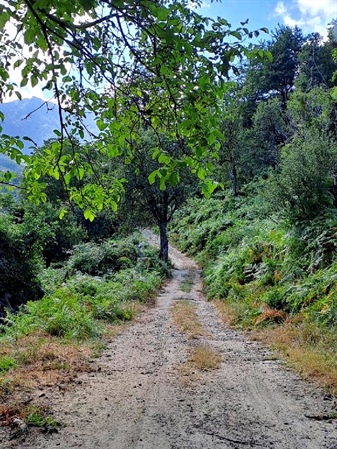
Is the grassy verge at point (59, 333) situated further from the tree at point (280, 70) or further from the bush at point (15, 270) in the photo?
the tree at point (280, 70)

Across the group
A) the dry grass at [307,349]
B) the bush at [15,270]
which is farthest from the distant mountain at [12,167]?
the dry grass at [307,349]

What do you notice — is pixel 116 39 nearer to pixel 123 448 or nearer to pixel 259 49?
pixel 259 49

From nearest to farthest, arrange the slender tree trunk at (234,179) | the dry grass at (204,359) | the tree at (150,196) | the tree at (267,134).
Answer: the dry grass at (204,359) → the tree at (150,196) → the slender tree trunk at (234,179) → the tree at (267,134)

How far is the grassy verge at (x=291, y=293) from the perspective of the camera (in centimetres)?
673

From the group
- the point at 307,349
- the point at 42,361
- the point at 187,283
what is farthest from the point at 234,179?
the point at 42,361

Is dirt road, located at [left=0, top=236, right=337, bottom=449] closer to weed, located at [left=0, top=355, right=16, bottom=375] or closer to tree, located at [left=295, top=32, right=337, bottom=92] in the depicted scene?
weed, located at [left=0, top=355, right=16, bottom=375]

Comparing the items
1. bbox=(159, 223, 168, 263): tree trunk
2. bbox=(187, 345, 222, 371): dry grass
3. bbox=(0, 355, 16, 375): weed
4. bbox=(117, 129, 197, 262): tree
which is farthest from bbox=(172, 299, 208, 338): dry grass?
bbox=(159, 223, 168, 263): tree trunk

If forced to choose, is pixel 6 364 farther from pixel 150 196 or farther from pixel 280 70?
pixel 280 70

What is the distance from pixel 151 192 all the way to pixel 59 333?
15.6 m

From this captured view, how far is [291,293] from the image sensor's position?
9.75 m

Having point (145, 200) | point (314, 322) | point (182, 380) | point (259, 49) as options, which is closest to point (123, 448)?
point (182, 380)

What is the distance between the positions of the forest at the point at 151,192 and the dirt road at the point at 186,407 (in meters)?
0.71

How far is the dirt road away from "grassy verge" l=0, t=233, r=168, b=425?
407mm

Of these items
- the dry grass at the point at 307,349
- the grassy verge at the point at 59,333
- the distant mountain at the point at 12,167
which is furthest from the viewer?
the dry grass at the point at 307,349
